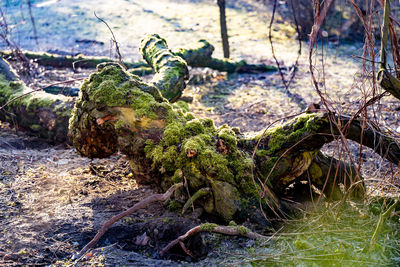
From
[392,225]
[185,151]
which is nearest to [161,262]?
[185,151]

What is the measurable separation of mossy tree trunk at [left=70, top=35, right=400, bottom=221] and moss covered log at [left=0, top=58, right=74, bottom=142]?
1328 millimetres

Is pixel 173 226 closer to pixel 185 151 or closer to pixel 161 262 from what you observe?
pixel 161 262

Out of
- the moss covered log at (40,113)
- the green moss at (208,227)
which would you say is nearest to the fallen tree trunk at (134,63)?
the moss covered log at (40,113)

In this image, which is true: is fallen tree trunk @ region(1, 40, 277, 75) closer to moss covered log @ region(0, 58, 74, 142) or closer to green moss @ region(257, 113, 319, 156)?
moss covered log @ region(0, 58, 74, 142)

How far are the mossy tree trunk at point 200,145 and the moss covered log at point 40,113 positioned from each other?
1328 mm

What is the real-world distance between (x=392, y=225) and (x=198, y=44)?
5.58m

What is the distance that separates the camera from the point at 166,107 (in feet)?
12.0

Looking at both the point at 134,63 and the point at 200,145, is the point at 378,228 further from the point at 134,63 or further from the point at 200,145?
the point at 134,63

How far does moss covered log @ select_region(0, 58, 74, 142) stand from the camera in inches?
201

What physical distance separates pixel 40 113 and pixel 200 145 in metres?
2.83

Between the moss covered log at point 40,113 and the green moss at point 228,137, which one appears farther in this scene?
the moss covered log at point 40,113

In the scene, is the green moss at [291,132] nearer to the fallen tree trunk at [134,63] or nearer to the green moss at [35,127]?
the green moss at [35,127]

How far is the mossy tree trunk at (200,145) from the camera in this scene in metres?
3.25

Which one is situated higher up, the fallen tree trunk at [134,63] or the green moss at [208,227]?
the fallen tree trunk at [134,63]
